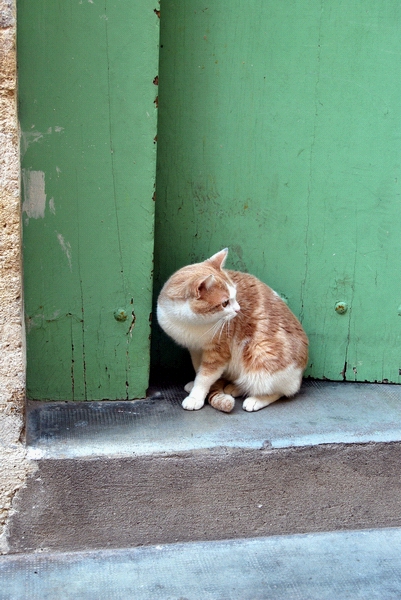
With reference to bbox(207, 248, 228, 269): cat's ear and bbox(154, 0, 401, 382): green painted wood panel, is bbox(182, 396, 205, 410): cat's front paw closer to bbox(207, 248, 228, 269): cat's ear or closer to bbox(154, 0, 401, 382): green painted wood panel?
bbox(154, 0, 401, 382): green painted wood panel

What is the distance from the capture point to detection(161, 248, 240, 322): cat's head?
7.86 ft

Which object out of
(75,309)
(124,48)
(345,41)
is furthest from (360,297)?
(124,48)

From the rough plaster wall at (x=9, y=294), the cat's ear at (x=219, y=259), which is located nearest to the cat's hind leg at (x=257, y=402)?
the cat's ear at (x=219, y=259)

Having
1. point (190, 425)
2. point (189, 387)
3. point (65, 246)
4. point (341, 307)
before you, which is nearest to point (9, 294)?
point (65, 246)

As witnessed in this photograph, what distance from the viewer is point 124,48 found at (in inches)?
89.1

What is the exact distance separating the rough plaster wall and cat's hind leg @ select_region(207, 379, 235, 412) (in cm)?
78

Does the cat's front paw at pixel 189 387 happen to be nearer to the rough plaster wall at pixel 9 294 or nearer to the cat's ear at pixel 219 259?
the cat's ear at pixel 219 259

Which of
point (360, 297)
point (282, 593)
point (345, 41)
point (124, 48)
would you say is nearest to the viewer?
point (282, 593)

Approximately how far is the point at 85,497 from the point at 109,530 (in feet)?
0.51

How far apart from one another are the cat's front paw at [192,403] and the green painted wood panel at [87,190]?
0.69ft

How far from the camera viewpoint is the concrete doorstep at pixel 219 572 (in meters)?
2.10

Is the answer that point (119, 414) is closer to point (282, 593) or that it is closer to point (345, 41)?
point (282, 593)

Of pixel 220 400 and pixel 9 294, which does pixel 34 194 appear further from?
pixel 220 400

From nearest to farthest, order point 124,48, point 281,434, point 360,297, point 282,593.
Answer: point 282,593, point 124,48, point 281,434, point 360,297
